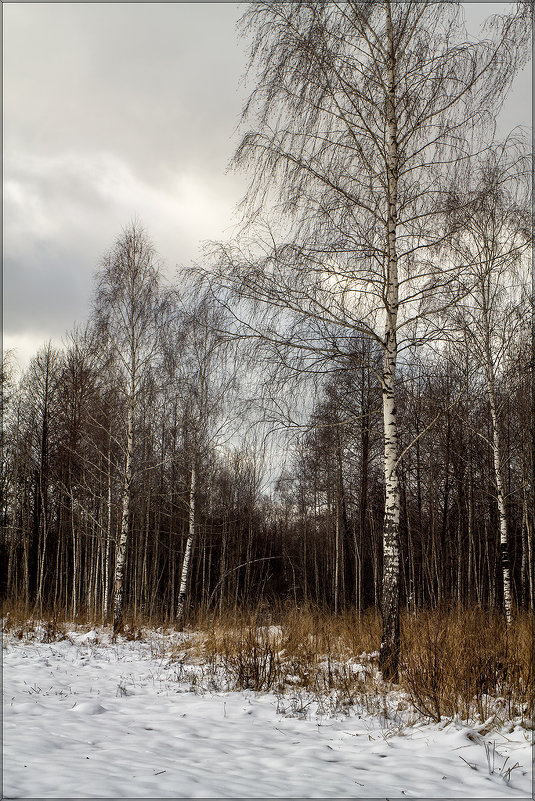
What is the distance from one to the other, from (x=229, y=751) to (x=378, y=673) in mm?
2945

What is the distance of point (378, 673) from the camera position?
5.82 m

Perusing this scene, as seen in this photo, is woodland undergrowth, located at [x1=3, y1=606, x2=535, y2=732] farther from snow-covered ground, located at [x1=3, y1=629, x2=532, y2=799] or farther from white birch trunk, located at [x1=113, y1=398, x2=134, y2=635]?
white birch trunk, located at [x1=113, y1=398, x2=134, y2=635]

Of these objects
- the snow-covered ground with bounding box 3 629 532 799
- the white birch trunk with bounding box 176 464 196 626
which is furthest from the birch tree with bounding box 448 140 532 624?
the white birch trunk with bounding box 176 464 196 626

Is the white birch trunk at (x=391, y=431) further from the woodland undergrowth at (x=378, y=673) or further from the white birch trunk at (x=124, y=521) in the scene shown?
the white birch trunk at (x=124, y=521)

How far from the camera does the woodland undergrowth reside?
4.31 m

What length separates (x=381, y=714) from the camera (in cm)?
447

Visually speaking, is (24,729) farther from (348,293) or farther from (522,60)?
(522,60)

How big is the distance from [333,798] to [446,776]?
0.90 meters

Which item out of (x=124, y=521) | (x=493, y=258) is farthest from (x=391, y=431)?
(x=124, y=521)

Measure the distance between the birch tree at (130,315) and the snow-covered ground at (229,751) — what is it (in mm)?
7863

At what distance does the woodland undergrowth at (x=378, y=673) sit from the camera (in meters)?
4.31

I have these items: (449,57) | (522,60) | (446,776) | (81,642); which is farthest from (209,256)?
(81,642)

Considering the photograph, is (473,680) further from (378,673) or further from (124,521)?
(124,521)

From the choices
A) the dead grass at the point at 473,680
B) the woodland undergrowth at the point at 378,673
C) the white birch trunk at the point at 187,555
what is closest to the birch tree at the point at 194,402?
the white birch trunk at the point at 187,555
